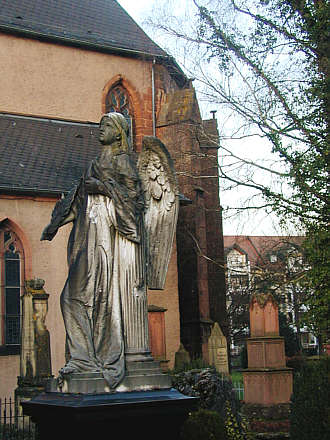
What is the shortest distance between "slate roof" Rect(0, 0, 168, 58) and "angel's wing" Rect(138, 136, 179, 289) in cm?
1592

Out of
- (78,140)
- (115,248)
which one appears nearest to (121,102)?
(78,140)

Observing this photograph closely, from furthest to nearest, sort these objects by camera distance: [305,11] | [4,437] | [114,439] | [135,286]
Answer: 1. [305,11]
2. [4,437]
3. [135,286]
4. [114,439]

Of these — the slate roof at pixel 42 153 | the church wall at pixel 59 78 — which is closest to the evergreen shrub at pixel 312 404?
the slate roof at pixel 42 153

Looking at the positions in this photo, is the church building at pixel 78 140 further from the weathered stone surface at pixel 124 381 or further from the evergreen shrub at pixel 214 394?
the weathered stone surface at pixel 124 381

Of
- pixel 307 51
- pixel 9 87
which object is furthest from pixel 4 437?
pixel 9 87

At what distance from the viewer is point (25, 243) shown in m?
18.2

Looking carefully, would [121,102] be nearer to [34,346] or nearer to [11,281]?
[11,281]

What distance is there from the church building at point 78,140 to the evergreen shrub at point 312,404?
7.60 meters

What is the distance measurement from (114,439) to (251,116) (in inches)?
482

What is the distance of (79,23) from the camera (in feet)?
75.6

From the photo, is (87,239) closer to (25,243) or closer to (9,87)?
(25,243)

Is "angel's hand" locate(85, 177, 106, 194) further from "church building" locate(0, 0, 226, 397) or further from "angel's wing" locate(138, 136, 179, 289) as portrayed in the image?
"church building" locate(0, 0, 226, 397)

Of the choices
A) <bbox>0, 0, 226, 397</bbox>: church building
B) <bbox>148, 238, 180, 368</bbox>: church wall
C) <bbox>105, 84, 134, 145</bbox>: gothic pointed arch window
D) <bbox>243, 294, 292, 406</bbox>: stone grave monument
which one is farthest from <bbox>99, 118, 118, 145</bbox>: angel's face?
<bbox>105, 84, 134, 145</bbox>: gothic pointed arch window

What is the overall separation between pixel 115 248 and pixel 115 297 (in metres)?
0.41
